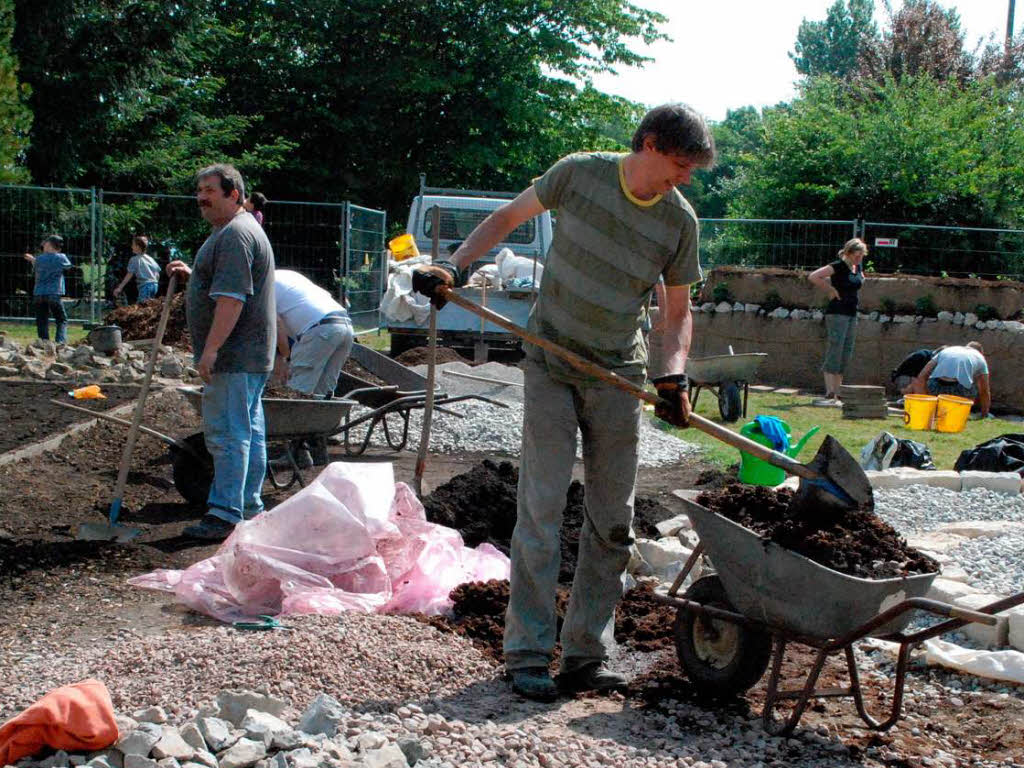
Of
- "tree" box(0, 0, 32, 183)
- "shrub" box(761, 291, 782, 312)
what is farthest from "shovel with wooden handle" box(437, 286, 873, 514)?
"tree" box(0, 0, 32, 183)

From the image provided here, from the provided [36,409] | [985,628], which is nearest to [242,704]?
[985,628]

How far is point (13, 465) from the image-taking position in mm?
7465

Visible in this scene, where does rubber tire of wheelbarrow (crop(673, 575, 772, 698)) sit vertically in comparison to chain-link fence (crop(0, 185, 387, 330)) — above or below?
below

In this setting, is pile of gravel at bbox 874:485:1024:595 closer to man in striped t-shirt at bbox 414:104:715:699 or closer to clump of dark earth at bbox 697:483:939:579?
clump of dark earth at bbox 697:483:939:579

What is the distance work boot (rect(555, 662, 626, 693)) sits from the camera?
396 cm

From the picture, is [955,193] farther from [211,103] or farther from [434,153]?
[211,103]

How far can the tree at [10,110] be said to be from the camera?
18.1m

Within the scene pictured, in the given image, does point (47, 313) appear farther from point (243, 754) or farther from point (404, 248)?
point (243, 754)

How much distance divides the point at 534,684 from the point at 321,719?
85cm

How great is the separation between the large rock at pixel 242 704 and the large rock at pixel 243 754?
213mm

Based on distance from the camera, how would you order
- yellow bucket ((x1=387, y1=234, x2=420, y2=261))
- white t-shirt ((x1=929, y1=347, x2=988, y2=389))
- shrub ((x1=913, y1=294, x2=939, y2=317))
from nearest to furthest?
white t-shirt ((x1=929, y1=347, x2=988, y2=389))
yellow bucket ((x1=387, y1=234, x2=420, y2=261))
shrub ((x1=913, y1=294, x2=939, y2=317))

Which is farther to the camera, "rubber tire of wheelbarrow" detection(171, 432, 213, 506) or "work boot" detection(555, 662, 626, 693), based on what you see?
"rubber tire of wheelbarrow" detection(171, 432, 213, 506)

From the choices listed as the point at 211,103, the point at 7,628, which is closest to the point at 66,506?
the point at 7,628

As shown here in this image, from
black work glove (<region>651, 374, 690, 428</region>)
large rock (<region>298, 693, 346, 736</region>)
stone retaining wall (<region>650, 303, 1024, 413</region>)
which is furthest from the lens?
stone retaining wall (<region>650, 303, 1024, 413</region>)
